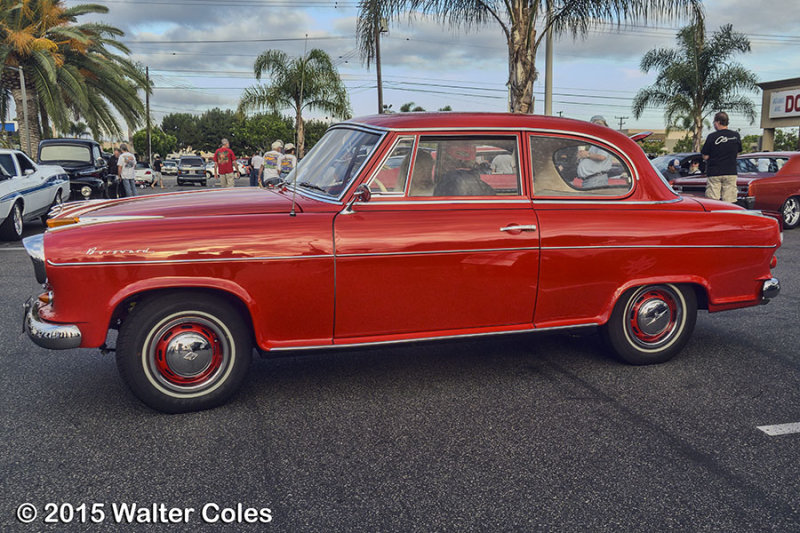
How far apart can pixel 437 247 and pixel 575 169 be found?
1176 millimetres

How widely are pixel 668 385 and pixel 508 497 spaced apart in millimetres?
1898

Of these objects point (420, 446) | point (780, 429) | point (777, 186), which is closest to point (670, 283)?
point (780, 429)

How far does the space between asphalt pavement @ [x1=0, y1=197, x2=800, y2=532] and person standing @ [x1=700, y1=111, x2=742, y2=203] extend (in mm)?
6664

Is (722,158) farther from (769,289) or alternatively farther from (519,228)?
(519,228)

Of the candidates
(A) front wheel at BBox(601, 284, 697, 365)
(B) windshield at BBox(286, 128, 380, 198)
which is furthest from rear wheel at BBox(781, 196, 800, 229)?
(B) windshield at BBox(286, 128, 380, 198)

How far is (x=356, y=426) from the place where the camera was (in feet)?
12.0

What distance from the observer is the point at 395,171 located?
13.4 feet

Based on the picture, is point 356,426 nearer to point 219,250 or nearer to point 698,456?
point 219,250

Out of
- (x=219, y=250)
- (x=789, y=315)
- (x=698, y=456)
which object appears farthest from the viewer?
(x=789, y=315)

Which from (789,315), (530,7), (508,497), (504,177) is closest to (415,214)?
(504,177)

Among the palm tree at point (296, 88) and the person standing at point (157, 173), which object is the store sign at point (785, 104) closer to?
the palm tree at point (296, 88)

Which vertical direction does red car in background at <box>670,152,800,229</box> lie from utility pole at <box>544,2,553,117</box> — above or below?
below

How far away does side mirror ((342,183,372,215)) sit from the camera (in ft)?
12.8

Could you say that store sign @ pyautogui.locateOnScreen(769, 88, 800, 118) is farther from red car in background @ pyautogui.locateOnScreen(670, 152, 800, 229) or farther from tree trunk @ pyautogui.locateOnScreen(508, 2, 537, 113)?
tree trunk @ pyautogui.locateOnScreen(508, 2, 537, 113)
